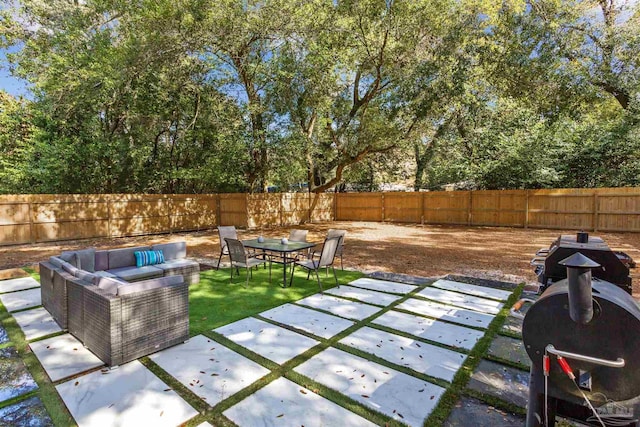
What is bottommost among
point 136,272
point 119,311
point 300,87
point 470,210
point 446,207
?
point 136,272

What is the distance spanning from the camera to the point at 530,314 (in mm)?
1557

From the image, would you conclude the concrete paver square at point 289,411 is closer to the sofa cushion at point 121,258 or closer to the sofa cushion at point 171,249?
the sofa cushion at point 121,258

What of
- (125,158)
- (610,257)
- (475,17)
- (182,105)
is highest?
(475,17)

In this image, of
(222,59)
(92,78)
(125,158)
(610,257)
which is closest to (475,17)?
(222,59)

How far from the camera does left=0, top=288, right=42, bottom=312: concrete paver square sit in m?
4.22

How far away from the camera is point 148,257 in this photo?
5207mm

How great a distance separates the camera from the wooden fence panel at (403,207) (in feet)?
53.4

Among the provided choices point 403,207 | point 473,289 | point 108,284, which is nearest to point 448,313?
point 473,289

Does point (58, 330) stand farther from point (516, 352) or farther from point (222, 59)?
point (222, 59)

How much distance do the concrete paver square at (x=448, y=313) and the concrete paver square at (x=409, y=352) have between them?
79 cm

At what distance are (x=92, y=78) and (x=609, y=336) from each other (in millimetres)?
12976

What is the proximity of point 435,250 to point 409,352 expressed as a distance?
6190mm

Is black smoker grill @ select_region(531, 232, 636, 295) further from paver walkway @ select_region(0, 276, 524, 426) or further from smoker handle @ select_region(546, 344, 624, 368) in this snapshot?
paver walkway @ select_region(0, 276, 524, 426)

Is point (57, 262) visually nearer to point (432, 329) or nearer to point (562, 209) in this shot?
point (432, 329)
